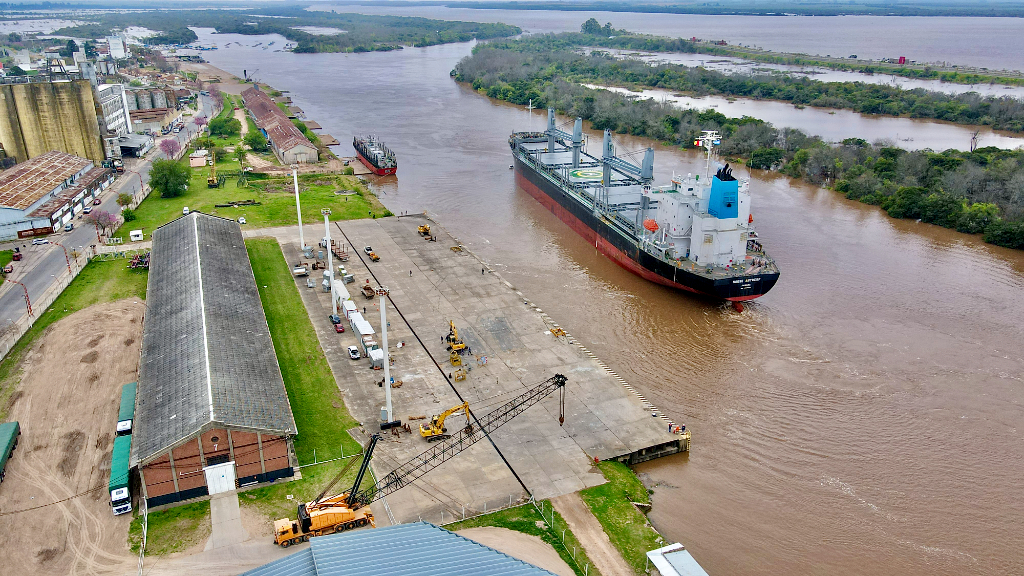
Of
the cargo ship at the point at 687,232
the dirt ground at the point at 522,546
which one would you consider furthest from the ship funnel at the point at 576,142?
the dirt ground at the point at 522,546

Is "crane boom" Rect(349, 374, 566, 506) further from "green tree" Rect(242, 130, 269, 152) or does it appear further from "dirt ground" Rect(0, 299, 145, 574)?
"green tree" Rect(242, 130, 269, 152)

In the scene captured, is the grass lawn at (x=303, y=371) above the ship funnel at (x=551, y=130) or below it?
below

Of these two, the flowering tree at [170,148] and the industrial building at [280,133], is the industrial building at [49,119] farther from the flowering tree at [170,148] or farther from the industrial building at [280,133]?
the industrial building at [280,133]

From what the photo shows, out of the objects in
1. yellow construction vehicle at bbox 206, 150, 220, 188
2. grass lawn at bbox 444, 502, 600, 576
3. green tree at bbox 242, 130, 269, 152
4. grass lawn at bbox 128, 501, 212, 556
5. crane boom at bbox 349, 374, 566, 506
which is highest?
green tree at bbox 242, 130, 269, 152

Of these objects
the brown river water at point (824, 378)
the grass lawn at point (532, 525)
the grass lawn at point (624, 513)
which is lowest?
the brown river water at point (824, 378)

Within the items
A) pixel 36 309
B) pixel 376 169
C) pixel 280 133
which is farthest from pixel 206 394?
pixel 280 133

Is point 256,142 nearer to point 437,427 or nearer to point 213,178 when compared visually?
point 213,178

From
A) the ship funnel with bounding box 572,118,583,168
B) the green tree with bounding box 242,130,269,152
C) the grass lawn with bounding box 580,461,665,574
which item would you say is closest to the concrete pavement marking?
the grass lawn with bounding box 580,461,665,574
